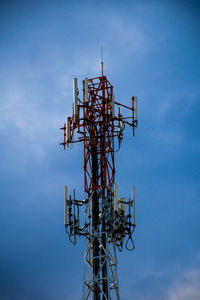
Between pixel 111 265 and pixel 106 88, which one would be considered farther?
pixel 106 88

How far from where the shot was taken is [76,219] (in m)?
61.8

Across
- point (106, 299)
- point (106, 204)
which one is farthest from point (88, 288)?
point (106, 204)

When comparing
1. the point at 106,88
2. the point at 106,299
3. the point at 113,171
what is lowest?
the point at 106,299

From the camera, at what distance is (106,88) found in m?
64.6

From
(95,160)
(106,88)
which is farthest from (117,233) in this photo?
(106,88)

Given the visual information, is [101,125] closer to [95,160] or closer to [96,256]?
[95,160]

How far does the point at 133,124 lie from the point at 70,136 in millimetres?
4837

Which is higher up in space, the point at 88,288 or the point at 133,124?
the point at 133,124

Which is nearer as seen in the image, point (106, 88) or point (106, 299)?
point (106, 299)

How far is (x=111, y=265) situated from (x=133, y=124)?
36.8 feet

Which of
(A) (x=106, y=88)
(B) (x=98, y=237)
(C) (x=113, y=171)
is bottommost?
(B) (x=98, y=237)

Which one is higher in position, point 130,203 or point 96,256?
point 130,203

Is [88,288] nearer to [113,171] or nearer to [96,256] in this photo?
[96,256]

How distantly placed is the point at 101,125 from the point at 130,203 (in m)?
6.26
